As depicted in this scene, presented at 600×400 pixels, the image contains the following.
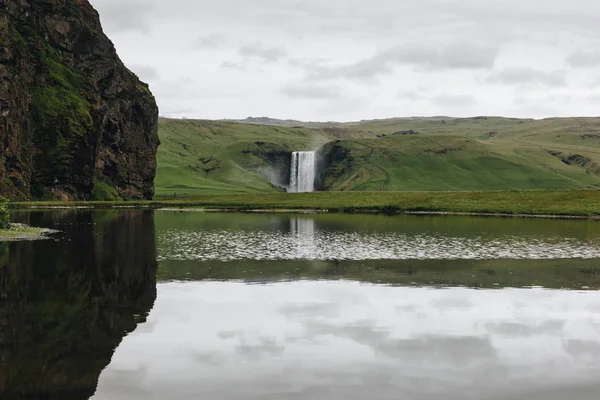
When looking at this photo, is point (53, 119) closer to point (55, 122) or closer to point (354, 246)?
point (55, 122)

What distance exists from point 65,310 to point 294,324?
446 inches

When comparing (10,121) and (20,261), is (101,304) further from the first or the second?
(10,121)

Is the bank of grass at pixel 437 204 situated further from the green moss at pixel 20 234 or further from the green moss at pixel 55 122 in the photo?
the green moss at pixel 20 234

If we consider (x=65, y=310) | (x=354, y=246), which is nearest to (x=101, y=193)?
(x=354, y=246)

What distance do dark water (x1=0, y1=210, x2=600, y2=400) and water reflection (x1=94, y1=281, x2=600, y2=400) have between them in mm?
97

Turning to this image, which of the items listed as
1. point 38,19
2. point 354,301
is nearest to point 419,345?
point 354,301

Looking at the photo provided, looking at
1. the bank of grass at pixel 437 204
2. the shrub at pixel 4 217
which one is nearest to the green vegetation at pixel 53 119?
the bank of grass at pixel 437 204

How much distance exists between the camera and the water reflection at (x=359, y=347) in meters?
21.8

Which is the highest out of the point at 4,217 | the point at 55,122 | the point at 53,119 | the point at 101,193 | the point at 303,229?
the point at 53,119

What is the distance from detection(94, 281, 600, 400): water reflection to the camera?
21.8 metres

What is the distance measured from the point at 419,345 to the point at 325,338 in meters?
3.92

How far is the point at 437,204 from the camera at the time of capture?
151875 mm

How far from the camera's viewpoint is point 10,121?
160 m

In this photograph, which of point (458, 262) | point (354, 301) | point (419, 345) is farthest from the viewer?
point (458, 262)
